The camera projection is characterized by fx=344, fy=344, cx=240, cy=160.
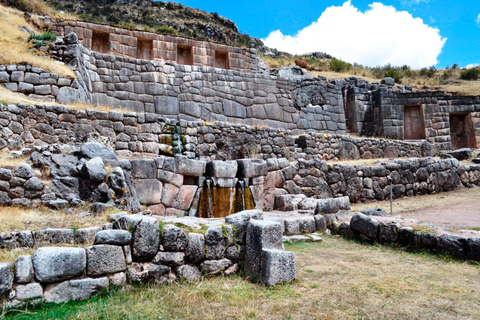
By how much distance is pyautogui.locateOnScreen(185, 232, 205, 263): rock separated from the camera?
452 centimetres

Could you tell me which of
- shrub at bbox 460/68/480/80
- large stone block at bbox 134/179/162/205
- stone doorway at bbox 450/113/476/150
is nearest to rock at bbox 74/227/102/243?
large stone block at bbox 134/179/162/205

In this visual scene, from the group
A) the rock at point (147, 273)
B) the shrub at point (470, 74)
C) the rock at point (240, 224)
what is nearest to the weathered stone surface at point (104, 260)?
the rock at point (147, 273)

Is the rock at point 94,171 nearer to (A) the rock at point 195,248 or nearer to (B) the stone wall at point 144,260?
(B) the stone wall at point 144,260

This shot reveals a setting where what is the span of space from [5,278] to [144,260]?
1.42 m

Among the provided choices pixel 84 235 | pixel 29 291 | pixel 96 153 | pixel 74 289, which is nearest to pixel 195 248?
pixel 74 289

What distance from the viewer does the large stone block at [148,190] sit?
8031mm

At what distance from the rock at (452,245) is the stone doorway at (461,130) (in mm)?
19458

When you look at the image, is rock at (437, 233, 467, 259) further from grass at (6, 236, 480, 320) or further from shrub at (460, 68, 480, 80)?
shrub at (460, 68, 480, 80)

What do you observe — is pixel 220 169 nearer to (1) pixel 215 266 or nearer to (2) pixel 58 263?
(1) pixel 215 266

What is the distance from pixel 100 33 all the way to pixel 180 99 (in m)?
4.92

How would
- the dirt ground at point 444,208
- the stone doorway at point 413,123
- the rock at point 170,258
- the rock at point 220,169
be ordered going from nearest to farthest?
the rock at point 170,258
the dirt ground at point 444,208
the rock at point 220,169
the stone doorway at point 413,123

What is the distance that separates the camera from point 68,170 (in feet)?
24.2

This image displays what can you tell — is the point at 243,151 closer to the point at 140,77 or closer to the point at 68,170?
the point at 140,77

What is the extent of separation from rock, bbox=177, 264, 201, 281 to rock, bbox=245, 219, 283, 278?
691 millimetres
